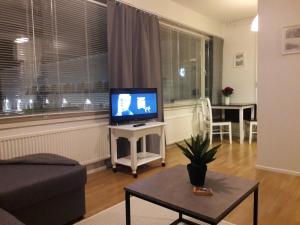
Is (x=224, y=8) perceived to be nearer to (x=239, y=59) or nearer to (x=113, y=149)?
(x=239, y=59)

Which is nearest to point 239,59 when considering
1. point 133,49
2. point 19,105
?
point 133,49

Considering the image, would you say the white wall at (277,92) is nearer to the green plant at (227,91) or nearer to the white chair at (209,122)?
the white chair at (209,122)

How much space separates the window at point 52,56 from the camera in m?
2.63

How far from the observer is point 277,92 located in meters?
3.26

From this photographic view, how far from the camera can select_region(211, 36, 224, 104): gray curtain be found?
226 inches

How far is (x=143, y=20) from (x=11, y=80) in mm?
2054

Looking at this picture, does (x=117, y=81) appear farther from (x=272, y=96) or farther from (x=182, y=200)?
(x=182, y=200)

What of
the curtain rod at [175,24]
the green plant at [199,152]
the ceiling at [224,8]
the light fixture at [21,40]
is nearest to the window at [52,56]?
the light fixture at [21,40]

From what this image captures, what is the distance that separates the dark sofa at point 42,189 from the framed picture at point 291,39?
276 cm

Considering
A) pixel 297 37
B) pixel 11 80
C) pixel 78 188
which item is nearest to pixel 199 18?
pixel 297 37

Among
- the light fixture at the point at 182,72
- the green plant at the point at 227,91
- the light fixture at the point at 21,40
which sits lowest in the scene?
the green plant at the point at 227,91

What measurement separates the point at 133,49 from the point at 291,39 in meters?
2.06

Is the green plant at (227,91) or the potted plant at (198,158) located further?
the green plant at (227,91)

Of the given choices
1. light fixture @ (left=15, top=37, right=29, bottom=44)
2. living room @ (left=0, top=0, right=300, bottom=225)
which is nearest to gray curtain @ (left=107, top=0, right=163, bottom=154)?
A: living room @ (left=0, top=0, right=300, bottom=225)
